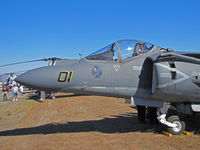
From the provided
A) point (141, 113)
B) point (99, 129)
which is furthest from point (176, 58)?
point (99, 129)

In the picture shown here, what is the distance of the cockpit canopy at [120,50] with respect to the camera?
225 inches

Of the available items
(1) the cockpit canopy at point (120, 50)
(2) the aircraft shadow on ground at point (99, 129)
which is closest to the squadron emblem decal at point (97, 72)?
(1) the cockpit canopy at point (120, 50)

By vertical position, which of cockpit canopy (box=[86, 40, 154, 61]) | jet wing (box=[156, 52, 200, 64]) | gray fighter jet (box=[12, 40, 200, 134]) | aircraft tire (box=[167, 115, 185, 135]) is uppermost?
cockpit canopy (box=[86, 40, 154, 61])

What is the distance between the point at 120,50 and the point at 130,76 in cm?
90

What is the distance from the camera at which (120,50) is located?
5.72 metres

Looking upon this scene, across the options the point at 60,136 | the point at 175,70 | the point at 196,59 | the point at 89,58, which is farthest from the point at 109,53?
the point at 60,136

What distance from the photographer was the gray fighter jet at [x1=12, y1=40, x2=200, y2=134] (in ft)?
17.5

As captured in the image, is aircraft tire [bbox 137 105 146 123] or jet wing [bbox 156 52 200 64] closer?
jet wing [bbox 156 52 200 64]

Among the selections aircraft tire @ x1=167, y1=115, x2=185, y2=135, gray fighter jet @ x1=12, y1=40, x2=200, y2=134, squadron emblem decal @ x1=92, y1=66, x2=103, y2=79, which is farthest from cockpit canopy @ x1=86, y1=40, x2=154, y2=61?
aircraft tire @ x1=167, y1=115, x2=185, y2=135

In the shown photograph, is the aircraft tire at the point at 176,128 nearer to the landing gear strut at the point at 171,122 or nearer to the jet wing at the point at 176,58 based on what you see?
the landing gear strut at the point at 171,122

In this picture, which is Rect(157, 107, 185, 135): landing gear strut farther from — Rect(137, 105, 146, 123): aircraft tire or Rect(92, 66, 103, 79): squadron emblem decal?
Rect(92, 66, 103, 79): squadron emblem decal

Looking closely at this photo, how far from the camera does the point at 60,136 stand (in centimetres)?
A: 608

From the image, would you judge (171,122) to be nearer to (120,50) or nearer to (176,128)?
(176,128)

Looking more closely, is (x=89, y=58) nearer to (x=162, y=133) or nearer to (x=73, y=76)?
(x=73, y=76)
